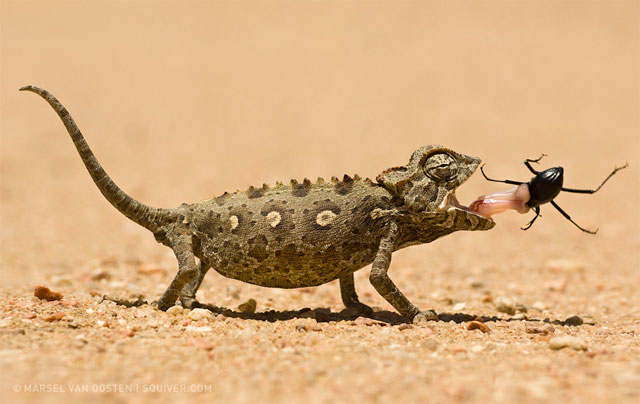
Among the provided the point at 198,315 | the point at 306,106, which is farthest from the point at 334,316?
the point at 306,106

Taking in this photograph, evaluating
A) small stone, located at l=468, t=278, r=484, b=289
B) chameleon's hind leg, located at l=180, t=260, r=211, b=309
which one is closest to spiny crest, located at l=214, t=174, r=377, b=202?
chameleon's hind leg, located at l=180, t=260, r=211, b=309

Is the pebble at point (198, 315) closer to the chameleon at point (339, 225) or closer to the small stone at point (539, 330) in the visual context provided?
the chameleon at point (339, 225)

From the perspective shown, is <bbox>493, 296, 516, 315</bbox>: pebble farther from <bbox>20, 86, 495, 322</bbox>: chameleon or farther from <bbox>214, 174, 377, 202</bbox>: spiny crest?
<bbox>214, 174, 377, 202</bbox>: spiny crest

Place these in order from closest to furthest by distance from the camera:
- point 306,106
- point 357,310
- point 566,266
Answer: point 357,310 → point 566,266 → point 306,106

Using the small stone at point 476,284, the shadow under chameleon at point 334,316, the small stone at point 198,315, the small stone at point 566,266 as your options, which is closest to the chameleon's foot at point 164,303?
the shadow under chameleon at point 334,316

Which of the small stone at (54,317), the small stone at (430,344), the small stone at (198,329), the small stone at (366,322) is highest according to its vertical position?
the small stone at (54,317)

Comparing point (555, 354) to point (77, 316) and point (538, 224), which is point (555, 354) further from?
point (538, 224)

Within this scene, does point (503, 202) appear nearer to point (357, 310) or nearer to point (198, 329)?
point (357, 310)
